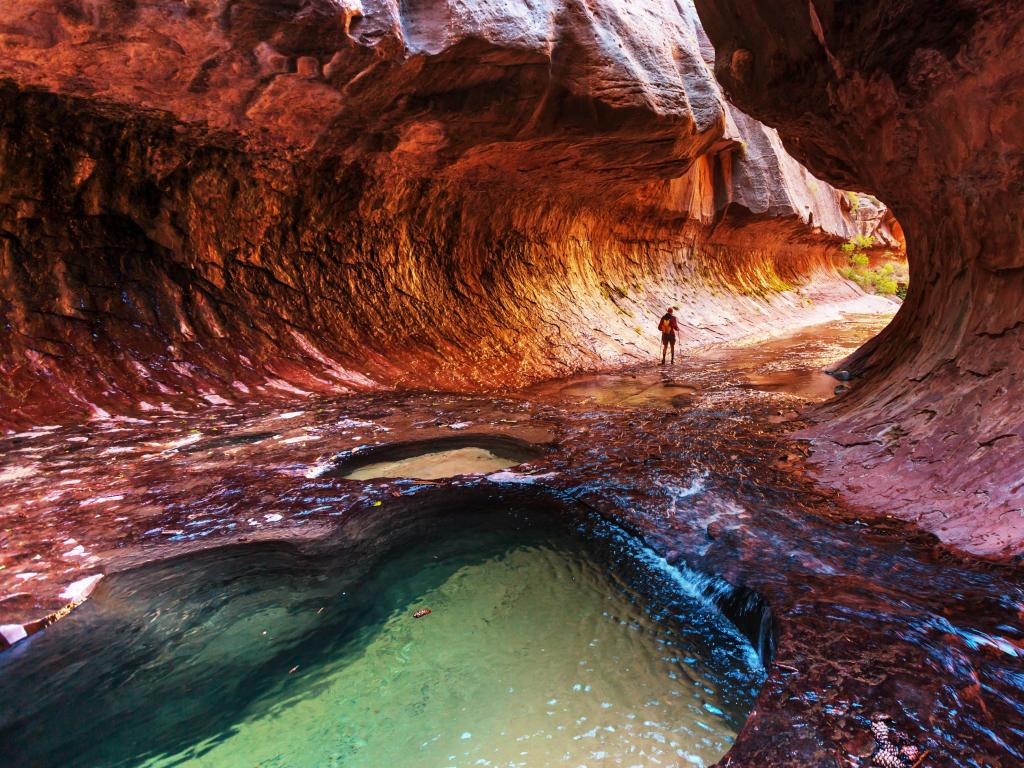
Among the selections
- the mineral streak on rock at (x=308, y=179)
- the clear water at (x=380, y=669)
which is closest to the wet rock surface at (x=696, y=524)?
the clear water at (x=380, y=669)

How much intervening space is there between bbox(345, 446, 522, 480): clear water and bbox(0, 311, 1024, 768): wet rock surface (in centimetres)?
30

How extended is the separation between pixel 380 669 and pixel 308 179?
849 centimetres

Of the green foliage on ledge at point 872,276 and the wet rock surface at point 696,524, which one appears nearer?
the wet rock surface at point 696,524

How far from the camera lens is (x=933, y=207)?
5629mm

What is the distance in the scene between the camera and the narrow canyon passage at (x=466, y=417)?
242cm

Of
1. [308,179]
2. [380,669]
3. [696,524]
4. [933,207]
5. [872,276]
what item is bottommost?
[380,669]

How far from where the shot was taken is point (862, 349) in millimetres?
8672

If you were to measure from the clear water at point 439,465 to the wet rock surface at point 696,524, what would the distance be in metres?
0.30

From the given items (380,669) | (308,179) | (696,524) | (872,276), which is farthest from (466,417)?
(872,276)

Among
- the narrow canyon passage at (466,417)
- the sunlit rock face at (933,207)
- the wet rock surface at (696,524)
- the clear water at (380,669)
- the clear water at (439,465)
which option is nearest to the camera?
the wet rock surface at (696,524)

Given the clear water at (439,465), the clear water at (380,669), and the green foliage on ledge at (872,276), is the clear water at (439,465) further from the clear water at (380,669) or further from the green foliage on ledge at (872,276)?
the green foliage on ledge at (872,276)

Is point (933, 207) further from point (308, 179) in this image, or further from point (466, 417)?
point (308, 179)

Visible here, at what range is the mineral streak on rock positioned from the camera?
649 centimetres

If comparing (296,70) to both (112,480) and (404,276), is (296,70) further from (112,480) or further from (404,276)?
(112,480)
